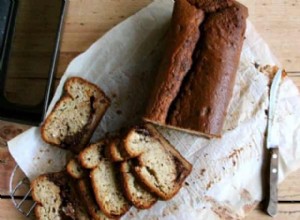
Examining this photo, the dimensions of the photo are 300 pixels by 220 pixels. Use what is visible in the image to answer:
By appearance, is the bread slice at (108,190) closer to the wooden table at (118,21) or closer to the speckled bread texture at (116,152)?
the speckled bread texture at (116,152)

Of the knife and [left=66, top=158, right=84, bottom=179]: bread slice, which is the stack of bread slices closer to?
[left=66, top=158, right=84, bottom=179]: bread slice

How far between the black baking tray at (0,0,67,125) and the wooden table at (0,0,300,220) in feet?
0.25

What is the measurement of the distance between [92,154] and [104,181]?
114 mm

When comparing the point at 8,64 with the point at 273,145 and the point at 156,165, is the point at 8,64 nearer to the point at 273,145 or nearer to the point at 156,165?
the point at 156,165

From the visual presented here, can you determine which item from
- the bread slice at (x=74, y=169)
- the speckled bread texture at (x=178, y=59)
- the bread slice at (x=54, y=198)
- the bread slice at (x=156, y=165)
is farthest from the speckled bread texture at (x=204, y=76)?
the bread slice at (x=54, y=198)

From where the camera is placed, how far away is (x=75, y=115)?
6.66 ft

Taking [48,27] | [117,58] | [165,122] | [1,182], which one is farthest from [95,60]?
[1,182]

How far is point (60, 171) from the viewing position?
79.9 inches

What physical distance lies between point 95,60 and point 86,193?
0.53m

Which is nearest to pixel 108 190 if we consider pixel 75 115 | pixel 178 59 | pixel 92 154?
pixel 92 154

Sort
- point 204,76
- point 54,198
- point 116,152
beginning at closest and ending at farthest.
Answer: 1. point 204,76
2. point 116,152
3. point 54,198

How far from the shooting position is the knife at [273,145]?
1969 mm

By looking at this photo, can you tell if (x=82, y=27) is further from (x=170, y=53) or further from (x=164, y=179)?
(x=164, y=179)

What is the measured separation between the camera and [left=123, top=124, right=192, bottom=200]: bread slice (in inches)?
75.0
